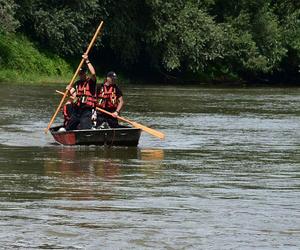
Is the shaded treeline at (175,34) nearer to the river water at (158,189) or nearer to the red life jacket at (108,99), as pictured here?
the river water at (158,189)

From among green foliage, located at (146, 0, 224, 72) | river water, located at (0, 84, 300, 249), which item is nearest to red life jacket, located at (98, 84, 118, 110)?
river water, located at (0, 84, 300, 249)

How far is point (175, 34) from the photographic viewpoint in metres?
59.5

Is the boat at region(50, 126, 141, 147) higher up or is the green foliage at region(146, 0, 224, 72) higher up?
the green foliage at region(146, 0, 224, 72)

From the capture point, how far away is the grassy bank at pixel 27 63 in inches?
2077

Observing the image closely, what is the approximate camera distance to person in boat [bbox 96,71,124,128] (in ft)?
73.0

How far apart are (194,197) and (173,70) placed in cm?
5011

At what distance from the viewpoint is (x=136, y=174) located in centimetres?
1741

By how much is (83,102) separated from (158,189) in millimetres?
6998

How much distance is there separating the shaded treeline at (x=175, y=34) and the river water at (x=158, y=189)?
83.0 ft

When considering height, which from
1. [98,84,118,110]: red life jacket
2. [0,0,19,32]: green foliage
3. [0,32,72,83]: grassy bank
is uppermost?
[0,0,19,32]: green foliage

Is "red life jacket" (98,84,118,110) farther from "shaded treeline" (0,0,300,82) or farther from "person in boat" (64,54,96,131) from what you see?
"shaded treeline" (0,0,300,82)

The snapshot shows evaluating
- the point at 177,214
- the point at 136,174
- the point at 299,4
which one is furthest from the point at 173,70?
the point at 177,214

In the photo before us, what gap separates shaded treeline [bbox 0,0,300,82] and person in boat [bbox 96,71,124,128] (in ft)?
88.4

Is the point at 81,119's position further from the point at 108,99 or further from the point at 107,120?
the point at 108,99
